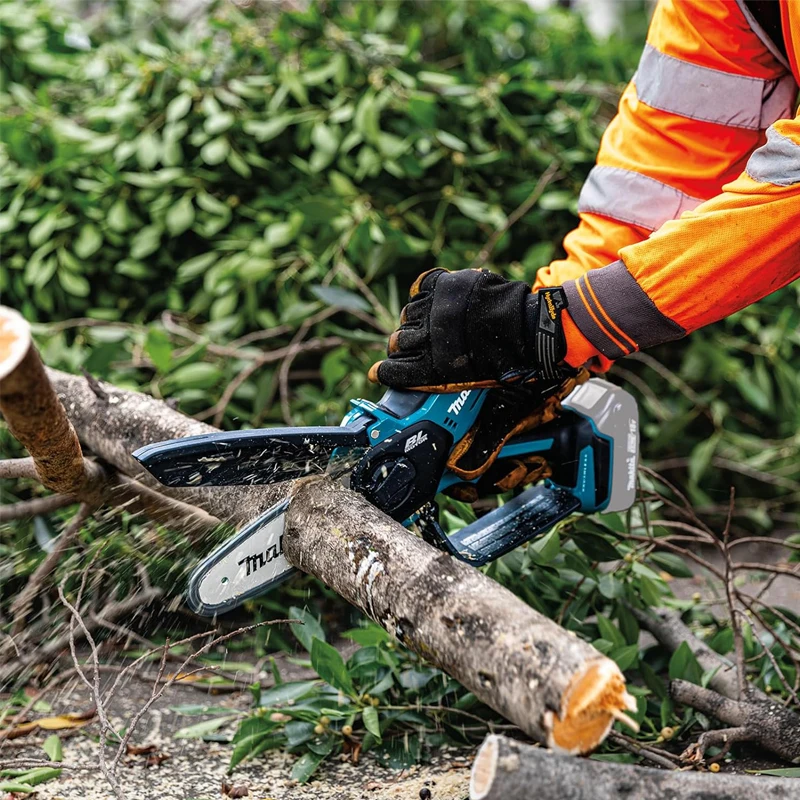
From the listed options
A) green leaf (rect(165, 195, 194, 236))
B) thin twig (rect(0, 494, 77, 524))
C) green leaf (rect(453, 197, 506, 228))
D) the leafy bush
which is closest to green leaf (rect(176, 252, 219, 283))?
the leafy bush

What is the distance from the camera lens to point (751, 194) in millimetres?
1652

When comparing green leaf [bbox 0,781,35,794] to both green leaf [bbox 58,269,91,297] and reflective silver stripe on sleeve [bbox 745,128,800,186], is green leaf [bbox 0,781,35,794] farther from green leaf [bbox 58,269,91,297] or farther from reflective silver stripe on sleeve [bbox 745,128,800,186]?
green leaf [bbox 58,269,91,297]

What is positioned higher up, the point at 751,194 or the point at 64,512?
the point at 751,194

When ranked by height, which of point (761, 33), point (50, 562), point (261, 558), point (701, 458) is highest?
point (761, 33)

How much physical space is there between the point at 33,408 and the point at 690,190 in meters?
1.40

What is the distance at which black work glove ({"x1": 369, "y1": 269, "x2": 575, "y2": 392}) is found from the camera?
178 cm

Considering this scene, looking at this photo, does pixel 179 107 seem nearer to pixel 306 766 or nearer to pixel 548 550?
pixel 548 550

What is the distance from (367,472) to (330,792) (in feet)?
2.31

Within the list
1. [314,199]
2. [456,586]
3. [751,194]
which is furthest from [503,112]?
[456,586]

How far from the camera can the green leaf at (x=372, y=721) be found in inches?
78.2

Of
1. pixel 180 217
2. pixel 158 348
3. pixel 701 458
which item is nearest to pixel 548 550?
pixel 158 348

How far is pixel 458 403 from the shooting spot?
1820 millimetres

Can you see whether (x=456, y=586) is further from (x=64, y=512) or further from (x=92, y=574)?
(x=64, y=512)

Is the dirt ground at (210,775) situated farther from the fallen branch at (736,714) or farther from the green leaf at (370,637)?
the fallen branch at (736,714)
